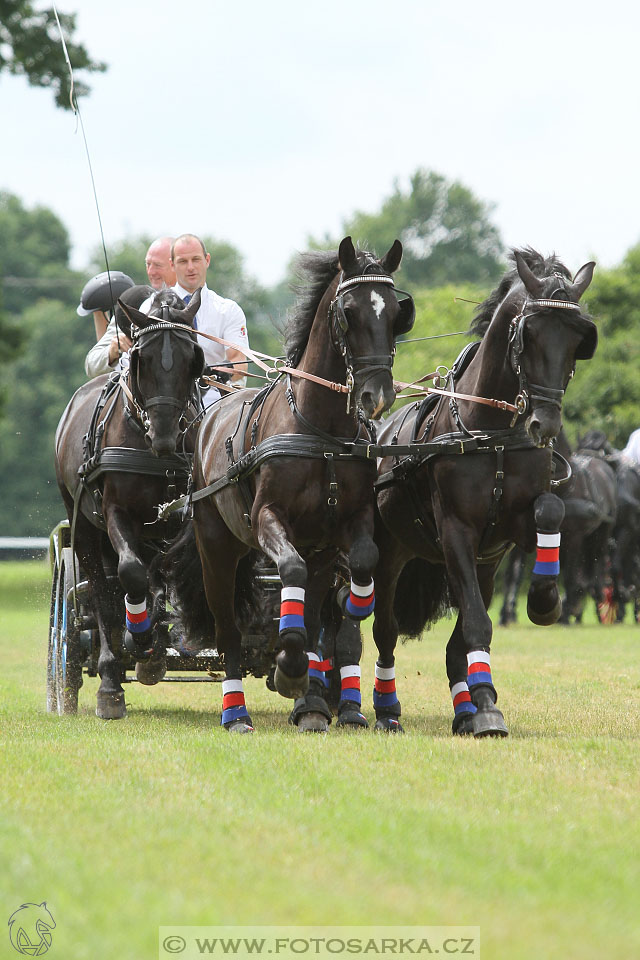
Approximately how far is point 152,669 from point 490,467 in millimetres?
2760

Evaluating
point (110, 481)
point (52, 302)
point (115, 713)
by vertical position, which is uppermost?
point (52, 302)

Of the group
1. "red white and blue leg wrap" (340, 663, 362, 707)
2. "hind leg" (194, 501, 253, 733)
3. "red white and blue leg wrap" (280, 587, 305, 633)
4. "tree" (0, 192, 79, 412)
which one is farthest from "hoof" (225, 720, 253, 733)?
"tree" (0, 192, 79, 412)

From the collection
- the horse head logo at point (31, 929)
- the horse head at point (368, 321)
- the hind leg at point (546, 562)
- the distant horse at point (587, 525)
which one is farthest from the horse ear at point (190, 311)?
the distant horse at point (587, 525)

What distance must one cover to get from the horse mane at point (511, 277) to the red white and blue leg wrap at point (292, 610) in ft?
6.64

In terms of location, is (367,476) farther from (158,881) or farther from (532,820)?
(158,881)

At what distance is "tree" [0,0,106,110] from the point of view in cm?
2125

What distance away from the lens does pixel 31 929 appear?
3.48 meters

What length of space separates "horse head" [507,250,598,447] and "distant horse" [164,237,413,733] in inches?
23.9

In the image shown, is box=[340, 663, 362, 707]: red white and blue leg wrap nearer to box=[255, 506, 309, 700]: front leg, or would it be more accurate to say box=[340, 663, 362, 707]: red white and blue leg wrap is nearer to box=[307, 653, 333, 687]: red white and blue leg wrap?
box=[307, 653, 333, 687]: red white and blue leg wrap

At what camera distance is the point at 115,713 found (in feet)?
28.2

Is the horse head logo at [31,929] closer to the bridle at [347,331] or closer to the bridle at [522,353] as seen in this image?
the bridle at [347,331]

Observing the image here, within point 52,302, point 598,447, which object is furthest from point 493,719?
point 52,302

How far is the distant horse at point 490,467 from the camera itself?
687 cm

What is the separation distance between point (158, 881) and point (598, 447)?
18408 mm
